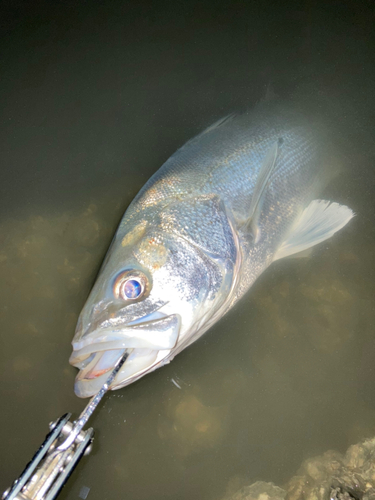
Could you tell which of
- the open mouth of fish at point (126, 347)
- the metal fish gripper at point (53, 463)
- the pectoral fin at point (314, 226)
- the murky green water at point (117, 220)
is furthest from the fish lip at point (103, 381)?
the pectoral fin at point (314, 226)

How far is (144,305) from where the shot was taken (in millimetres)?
1262

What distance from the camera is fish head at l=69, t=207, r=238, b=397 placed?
1.23 metres

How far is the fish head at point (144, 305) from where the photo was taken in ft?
4.03

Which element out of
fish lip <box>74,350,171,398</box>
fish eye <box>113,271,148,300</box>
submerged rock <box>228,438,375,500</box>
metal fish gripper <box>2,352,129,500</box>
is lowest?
submerged rock <box>228,438,375,500</box>

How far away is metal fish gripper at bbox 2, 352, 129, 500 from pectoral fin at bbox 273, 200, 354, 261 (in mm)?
1286

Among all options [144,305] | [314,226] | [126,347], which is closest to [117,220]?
[144,305]

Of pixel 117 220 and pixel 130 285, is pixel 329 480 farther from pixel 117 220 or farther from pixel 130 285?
pixel 117 220

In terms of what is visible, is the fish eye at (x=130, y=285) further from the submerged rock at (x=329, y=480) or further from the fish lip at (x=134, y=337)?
the submerged rock at (x=329, y=480)

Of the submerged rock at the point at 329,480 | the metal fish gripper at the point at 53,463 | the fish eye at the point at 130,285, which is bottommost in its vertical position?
the submerged rock at the point at 329,480

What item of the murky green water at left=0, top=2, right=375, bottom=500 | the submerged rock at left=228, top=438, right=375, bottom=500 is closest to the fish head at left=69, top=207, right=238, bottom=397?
the murky green water at left=0, top=2, right=375, bottom=500

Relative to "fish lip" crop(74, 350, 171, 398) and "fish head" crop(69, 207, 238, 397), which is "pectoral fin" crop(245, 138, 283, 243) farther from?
"fish lip" crop(74, 350, 171, 398)

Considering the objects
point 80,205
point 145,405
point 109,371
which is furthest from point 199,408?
point 80,205

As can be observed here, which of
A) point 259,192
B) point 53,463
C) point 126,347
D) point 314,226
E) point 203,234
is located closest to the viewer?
point 53,463

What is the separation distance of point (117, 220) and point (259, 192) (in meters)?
0.84
